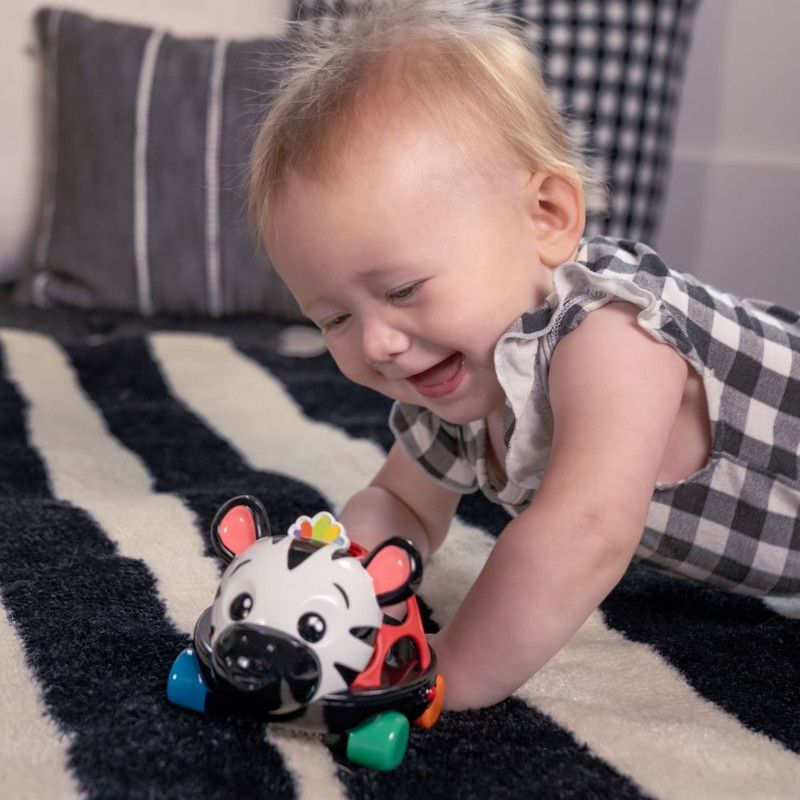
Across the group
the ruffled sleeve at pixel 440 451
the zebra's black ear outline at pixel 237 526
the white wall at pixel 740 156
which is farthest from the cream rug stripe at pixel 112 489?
the white wall at pixel 740 156

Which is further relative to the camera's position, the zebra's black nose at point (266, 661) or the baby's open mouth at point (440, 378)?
the baby's open mouth at point (440, 378)

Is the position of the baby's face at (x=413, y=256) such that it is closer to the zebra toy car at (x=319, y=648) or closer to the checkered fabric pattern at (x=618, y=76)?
the zebra toy car at (x=319, y=648)

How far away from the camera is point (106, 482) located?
1.16 meters

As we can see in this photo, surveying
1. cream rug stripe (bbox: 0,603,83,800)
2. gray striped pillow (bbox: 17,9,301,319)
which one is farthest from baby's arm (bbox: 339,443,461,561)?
gray striped pillow (bbox: 17,9,301,319)

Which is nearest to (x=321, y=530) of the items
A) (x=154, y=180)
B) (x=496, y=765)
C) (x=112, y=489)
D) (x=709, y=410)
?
(x=496, y=765)

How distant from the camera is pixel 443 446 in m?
1.01

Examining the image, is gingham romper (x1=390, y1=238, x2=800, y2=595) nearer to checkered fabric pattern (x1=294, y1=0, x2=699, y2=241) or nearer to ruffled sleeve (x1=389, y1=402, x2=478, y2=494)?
ruffled sleeve (x1=389, y1=402, x2=478, y2=494)

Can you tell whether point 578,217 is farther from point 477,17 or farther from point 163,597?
point 163,597

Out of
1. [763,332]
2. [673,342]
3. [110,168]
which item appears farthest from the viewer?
[110,168]

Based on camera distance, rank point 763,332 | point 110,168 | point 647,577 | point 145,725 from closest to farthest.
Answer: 1. point 145,725
2. point 763,332
3. point 647,577
4. point 110,168

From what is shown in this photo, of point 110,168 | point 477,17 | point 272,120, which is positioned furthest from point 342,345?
point 110,168

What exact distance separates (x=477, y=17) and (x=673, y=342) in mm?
333

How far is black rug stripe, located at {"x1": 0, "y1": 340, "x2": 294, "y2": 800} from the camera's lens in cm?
61

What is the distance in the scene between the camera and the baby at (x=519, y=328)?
0.70 m
